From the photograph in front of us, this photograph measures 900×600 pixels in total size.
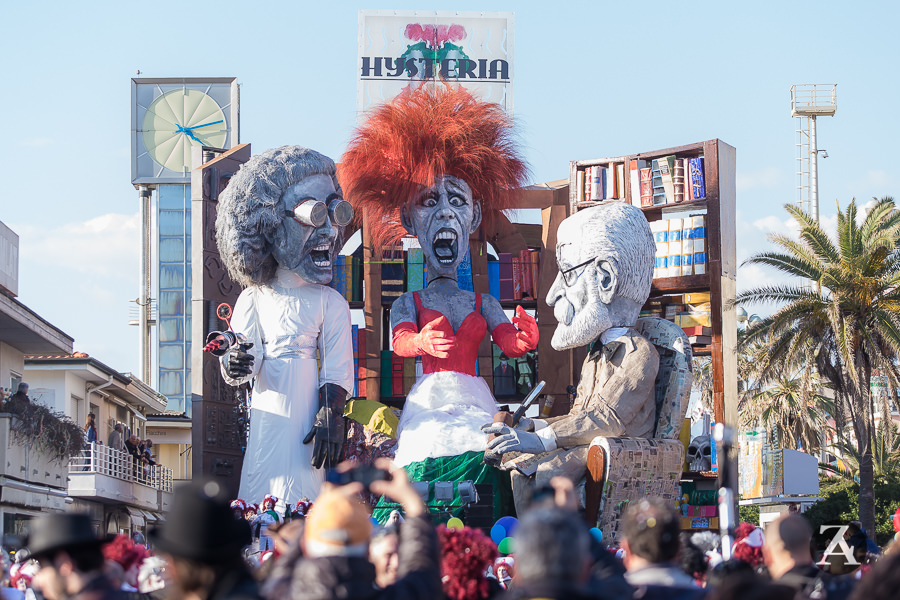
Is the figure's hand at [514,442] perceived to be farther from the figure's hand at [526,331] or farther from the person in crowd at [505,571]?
the person in crowd at [505,571]

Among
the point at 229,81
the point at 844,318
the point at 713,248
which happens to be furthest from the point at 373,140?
the point at 229,81

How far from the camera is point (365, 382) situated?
43.9 feet

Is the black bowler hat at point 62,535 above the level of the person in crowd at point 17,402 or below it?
above

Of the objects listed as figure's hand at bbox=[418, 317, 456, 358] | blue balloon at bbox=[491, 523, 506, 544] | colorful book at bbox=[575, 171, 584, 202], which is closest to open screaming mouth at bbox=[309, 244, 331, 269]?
figure's hand at bbox=[418, 317, 456, 358]

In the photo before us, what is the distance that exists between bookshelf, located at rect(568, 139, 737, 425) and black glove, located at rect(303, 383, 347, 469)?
3.56 meters

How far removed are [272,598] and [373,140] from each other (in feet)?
30.8

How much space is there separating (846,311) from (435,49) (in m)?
8.62

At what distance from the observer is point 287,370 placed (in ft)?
39.2

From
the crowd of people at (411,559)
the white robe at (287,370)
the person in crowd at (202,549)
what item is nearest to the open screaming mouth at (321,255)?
the white robe at (287,370)

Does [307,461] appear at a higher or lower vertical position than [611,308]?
lower

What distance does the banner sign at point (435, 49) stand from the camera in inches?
848

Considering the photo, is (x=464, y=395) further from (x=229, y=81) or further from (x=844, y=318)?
(x=229, y=81)

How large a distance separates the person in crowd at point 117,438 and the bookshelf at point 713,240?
12.8m

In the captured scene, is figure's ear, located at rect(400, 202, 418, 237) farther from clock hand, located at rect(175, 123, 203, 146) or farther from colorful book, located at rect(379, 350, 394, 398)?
clock hand, located at rect(175, 123, 203, 146)
